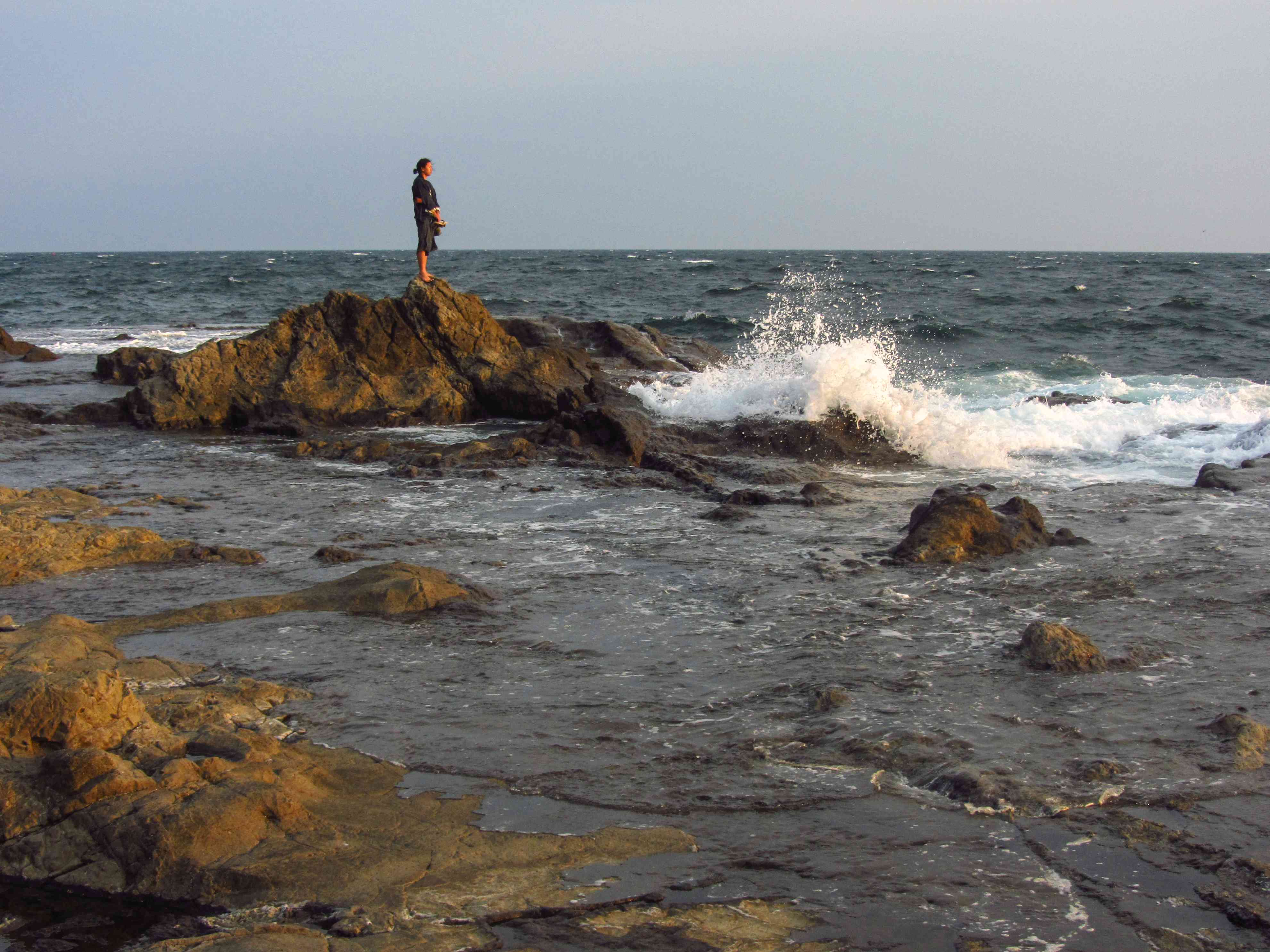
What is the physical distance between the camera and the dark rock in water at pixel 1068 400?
13.0 m

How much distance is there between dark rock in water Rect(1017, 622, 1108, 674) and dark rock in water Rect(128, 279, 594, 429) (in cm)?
751

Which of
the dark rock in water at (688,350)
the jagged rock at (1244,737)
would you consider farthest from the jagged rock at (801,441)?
the jagged rock at (1244,737)

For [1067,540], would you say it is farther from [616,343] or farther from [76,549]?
[616,343]

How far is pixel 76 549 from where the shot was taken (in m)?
6.01

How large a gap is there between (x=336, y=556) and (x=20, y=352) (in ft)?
50.2

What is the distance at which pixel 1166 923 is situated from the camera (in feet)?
9.21

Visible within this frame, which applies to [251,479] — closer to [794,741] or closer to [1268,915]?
[794,741]

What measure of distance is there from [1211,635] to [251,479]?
7310 millimetres

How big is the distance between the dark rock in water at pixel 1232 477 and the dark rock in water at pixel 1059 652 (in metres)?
4.66

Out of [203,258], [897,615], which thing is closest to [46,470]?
[897,615]

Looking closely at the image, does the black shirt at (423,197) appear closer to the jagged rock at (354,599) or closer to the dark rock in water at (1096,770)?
the jagged rock at (354,599)

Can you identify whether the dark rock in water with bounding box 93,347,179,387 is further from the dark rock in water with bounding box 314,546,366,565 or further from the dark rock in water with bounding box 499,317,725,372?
the dark rock in water with bounding box 314,546,366,565

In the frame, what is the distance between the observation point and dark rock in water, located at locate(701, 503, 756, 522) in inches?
297

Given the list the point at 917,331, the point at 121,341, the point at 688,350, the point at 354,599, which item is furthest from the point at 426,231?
the point at 917,331
